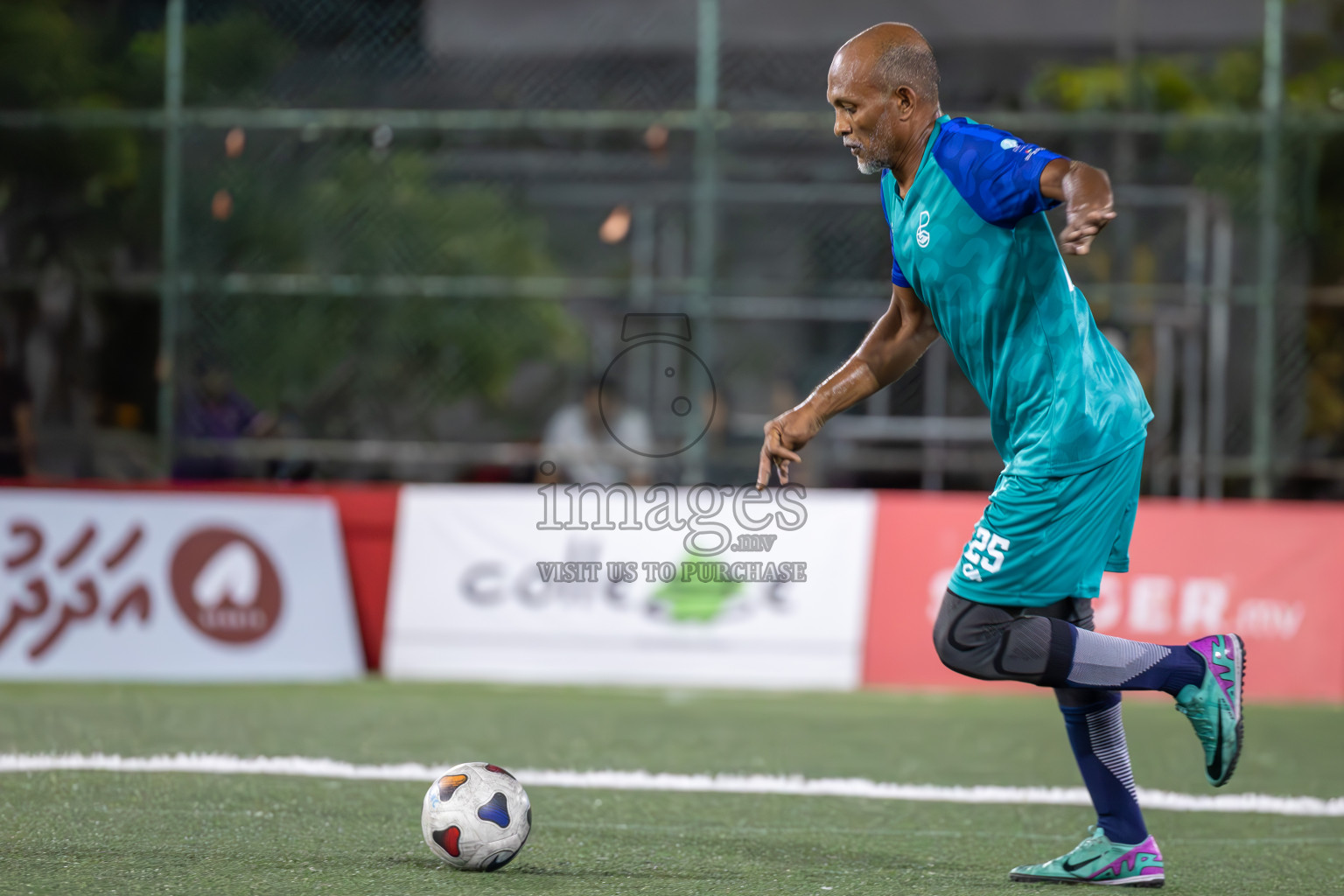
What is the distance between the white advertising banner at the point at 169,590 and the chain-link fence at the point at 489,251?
2.15 meters

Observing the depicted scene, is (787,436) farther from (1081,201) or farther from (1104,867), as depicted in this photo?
(1104,867)

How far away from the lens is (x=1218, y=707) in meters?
4.34

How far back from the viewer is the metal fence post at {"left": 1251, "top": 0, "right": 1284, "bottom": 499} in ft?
39.3

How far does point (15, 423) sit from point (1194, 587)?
8452 millimetres

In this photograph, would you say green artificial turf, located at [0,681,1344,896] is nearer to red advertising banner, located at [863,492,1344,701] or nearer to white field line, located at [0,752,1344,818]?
white field line, located at [0,752,1344,818]

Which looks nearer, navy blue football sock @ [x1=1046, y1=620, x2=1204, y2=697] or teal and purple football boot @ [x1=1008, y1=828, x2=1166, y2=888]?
navy blue football sock @ [x1=1046, y1=620, x2=1204, y2=697]

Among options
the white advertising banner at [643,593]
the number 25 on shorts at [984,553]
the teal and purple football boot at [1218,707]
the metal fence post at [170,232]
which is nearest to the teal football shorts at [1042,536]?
the number 25 on shorts at [984,553]

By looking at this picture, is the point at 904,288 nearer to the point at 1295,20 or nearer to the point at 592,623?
the point at 592,623

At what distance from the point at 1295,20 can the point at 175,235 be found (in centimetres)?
889

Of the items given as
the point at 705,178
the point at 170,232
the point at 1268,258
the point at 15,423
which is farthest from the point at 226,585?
the point at 1268,258

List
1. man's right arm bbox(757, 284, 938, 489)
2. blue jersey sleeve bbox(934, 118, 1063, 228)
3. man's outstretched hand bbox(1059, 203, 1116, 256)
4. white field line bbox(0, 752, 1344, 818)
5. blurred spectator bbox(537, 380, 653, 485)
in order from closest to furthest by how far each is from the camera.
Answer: man's outstretched hand bbox(1059, 203, 1116, 256) → blue jersey sleeve bbox(934, 118, 1063, 228) → man's right arm bbox(757, 284, 938, 489) → white field line bbox(0, 752, 1344, 818) → blurred spectator bbox(537, 380, 653, 485)

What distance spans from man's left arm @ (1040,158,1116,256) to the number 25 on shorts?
2.90 ft

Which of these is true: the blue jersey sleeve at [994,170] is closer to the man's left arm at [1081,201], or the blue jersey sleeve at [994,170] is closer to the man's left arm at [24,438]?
the man's left arm at [1081,201]

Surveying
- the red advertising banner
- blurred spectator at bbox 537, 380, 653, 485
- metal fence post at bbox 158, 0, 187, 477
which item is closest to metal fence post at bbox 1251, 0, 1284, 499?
the red advertising banner
